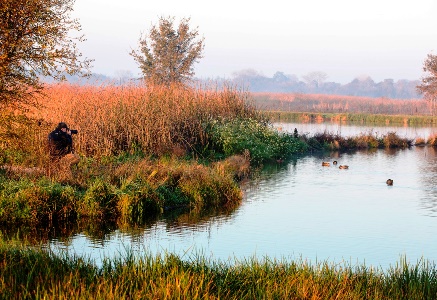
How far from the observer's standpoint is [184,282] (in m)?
8.30

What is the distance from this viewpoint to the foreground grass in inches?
323

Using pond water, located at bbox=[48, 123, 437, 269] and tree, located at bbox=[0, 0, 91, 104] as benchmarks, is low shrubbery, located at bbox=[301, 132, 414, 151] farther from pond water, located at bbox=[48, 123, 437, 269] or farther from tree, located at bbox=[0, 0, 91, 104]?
tree, located at bbox=[0, 0, 91, 104]

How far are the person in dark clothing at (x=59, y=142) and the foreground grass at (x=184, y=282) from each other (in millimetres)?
9620

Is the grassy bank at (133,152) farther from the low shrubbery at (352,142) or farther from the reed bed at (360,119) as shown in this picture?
the reed bed at (360,119)

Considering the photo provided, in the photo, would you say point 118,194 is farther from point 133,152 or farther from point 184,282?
point 184,282

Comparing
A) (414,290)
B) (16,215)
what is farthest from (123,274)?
(16,215)

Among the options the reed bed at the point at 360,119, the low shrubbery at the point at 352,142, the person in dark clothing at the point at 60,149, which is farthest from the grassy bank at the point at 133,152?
the reed bed at the point at 360,119

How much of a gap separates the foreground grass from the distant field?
72.8m

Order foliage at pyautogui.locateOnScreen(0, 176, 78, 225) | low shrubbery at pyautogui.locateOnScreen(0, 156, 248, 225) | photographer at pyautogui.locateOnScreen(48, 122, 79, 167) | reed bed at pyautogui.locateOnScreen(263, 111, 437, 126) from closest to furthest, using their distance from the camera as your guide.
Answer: foliage at pyautogui.locateOnScreen(0, 176, 78, 225) → low shrubbery at pyautogui.locateOnScreen(0, 156, 248, 225) → photographer at pyautogui.locateOnScreen(48, 122, 79, 167) → reed bed at pyautogui.locateOnScreen(263, 111, 437, 126)

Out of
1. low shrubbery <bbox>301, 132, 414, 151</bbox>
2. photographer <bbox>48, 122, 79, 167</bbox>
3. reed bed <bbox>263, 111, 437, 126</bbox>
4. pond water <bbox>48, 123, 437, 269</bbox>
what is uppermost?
photographer <bbox>48, 122, 79, 167</bbox>

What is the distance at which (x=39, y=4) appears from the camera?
61.9 feet

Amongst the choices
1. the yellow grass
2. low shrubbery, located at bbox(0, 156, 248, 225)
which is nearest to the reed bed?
the yellow grass

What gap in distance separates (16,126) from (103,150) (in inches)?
182

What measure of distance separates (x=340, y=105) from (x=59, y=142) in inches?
3785
